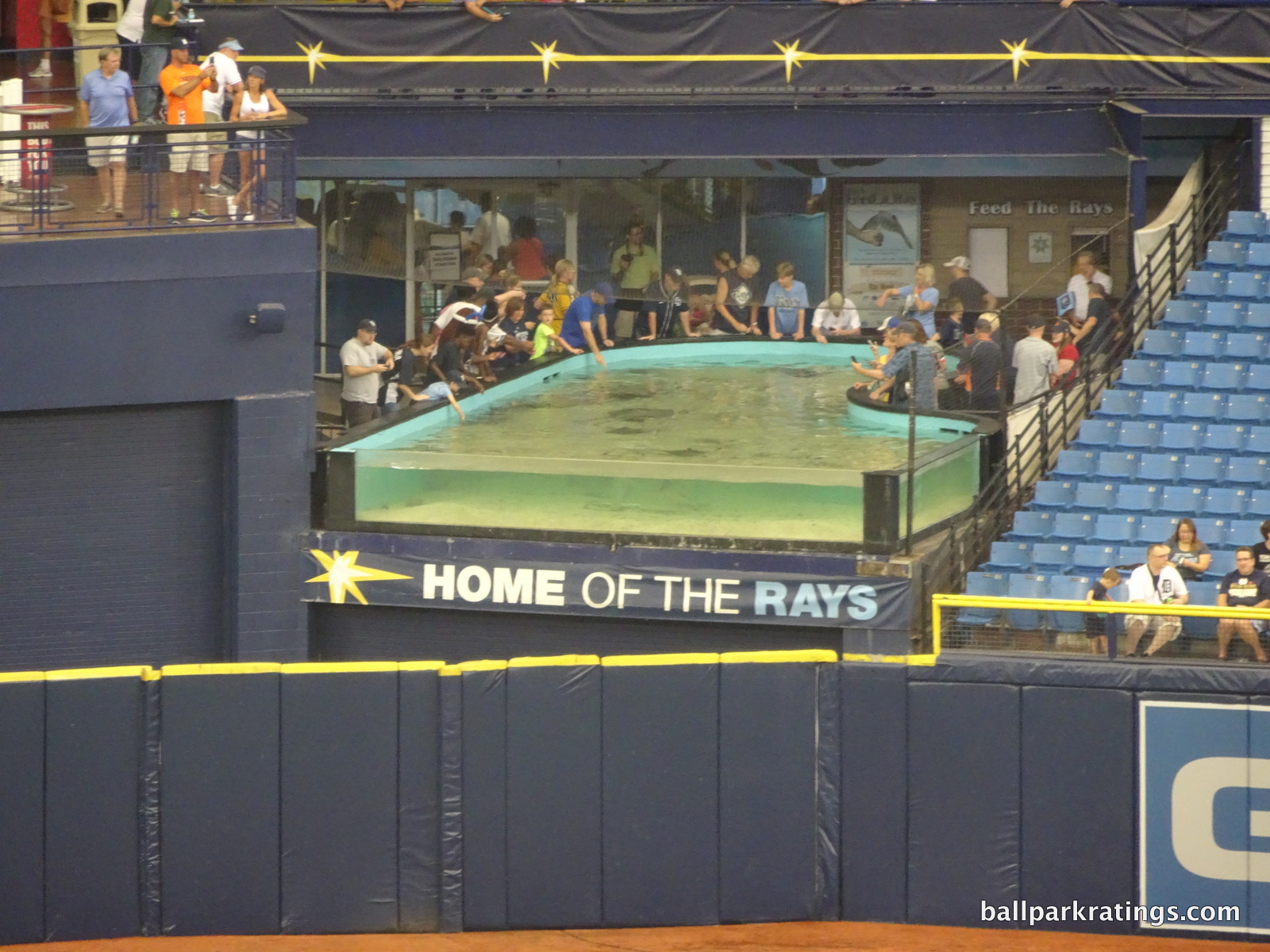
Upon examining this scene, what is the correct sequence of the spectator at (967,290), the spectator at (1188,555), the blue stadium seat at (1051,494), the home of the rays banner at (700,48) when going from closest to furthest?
the spectator at (1188,555)
the blue stadium seat at (1051,494)
the home of the rays banner at (700,48)
the spectator at (967,290)

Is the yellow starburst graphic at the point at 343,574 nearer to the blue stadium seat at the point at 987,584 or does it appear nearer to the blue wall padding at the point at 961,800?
the blue stadium seat at the point at 987,584

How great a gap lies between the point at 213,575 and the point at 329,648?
1.20 m

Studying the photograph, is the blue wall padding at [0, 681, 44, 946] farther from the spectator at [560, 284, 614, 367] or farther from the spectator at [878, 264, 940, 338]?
the spectator at [878, 264, 940, 338]

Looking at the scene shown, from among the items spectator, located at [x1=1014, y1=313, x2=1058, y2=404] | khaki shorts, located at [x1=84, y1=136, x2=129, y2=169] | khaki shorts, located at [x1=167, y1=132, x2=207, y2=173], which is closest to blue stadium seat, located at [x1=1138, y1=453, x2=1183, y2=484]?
spectator, located at [x1=1014, y1=313, x2=1058, y2=404]

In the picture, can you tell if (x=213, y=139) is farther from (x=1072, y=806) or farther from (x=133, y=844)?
(x=1072, y=806)

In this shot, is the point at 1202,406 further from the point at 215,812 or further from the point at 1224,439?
the point at 215,812

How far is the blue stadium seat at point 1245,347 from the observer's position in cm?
1819

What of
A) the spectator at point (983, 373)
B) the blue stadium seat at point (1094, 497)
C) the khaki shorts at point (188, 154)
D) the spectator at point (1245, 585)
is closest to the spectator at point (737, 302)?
the spectator at point (983, 373)

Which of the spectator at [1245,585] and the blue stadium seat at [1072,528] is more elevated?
the blue stadium seat at [1072,528]

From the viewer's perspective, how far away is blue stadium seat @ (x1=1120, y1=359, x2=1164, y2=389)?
717 inches

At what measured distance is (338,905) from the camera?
41.4 feet

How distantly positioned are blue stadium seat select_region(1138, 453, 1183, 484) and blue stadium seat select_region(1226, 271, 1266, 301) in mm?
2593

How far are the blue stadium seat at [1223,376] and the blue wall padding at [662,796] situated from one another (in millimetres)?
7559

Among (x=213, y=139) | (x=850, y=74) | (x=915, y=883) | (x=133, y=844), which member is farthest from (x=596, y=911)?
(x=850, y=74)
